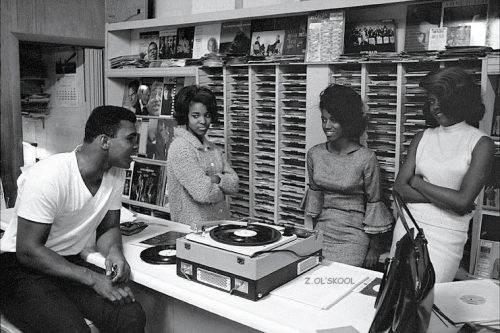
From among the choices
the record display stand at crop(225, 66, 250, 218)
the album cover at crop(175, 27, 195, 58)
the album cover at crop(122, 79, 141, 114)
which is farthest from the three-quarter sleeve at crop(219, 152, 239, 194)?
the album cover at crop(122, 79, 141, 114)

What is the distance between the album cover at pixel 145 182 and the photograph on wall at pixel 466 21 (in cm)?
224

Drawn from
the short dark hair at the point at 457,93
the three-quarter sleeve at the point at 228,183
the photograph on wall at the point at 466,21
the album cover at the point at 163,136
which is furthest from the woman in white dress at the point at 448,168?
the album cover at the point at 163,136

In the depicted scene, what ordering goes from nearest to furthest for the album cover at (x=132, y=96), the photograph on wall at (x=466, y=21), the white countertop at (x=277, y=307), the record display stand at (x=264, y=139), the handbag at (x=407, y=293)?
the handbag at (x=407, y=293) < the white countertop at (x=277, y=307) < the photograph on wall at (x=466, y=21) < the record display stand at (x=264, y=139) < the album cover at (x=132, y=96)

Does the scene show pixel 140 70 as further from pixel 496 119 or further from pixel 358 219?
pixel 496 119

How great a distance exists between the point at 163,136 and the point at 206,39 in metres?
0.81

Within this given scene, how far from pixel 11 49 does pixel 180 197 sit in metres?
1.94

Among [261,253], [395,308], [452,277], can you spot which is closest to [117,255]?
[261,253]

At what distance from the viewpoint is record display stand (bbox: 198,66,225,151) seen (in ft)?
10.8

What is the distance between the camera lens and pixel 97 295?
1905 mm

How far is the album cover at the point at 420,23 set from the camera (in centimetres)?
247

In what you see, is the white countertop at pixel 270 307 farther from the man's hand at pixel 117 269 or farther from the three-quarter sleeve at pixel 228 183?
the three-quarter sleeve at pixel 228 183

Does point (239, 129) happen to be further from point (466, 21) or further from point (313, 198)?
point (466, 21)

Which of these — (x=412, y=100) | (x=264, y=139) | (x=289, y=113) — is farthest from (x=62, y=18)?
(x=412, y=100)

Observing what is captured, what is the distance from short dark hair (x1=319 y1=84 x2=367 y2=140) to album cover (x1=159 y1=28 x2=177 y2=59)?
164cm
